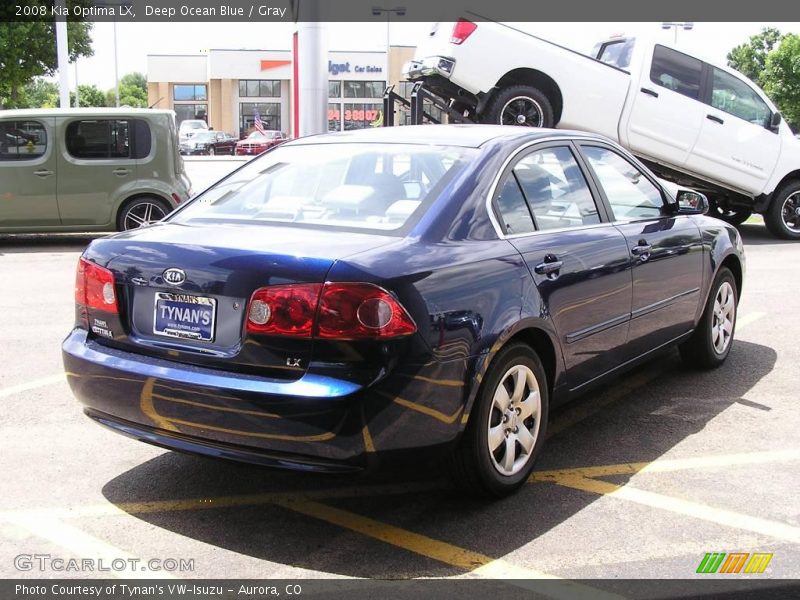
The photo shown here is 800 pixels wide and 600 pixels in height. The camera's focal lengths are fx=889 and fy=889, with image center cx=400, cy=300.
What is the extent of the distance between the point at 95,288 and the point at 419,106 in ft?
30.2

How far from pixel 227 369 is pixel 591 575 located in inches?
59.6

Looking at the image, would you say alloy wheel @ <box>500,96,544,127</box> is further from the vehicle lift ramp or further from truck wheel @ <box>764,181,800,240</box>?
truck wheel @ <box>764,181,800,240</box>

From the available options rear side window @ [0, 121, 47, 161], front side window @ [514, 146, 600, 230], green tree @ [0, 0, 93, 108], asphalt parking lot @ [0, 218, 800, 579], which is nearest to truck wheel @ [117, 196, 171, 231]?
rear side window @ [0, 121, 47, 161]

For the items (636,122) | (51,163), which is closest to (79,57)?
(51,163)

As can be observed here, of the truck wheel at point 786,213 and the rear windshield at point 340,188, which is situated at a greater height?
the rear windshield at point 340,188

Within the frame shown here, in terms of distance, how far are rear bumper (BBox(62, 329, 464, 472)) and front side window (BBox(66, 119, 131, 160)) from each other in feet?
29.4

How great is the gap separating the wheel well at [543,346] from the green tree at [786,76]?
50667mm

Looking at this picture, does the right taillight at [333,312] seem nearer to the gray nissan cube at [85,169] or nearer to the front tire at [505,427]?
the front tire at [505,427]

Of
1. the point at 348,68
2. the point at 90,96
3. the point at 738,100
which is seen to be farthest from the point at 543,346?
the point at 90,96

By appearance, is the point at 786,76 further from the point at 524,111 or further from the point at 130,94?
the point at 130,94

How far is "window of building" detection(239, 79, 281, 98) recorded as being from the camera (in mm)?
65625

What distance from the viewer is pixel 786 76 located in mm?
49625

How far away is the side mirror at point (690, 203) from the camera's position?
5.28 meters

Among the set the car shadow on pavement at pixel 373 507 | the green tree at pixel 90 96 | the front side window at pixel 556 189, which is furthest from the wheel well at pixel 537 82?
the green tree at pixel 90 96
